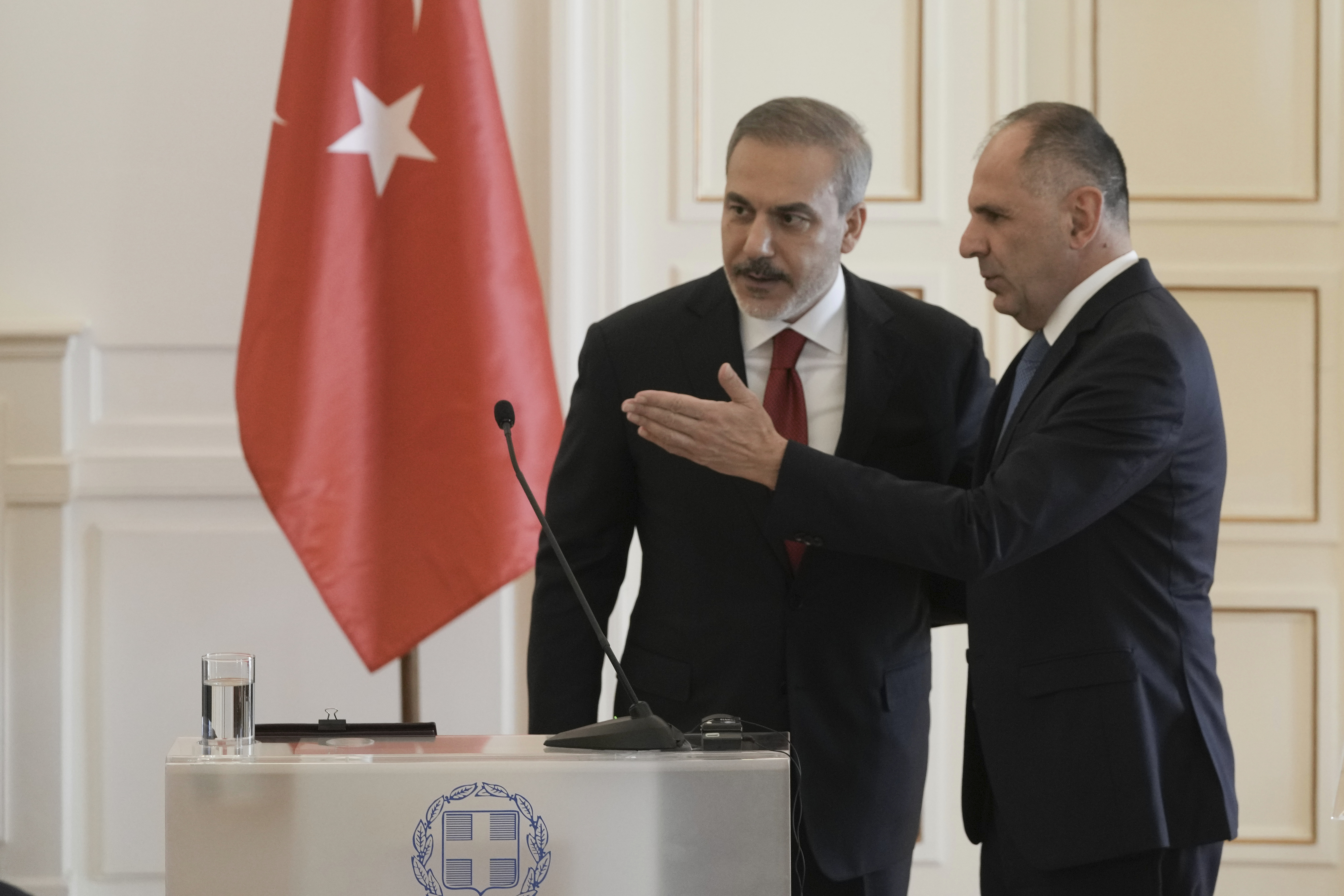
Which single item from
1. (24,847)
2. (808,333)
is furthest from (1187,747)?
(24,847)

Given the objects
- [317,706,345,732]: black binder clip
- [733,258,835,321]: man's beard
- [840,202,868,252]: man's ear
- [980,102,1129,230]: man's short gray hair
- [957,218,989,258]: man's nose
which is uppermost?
[980,102,1129,230]: man's short gray hair

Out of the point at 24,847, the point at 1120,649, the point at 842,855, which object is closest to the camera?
the point at 1120,649

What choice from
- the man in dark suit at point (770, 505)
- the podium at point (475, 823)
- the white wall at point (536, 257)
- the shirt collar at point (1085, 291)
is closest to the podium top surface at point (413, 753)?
the podium at point (475, 823)

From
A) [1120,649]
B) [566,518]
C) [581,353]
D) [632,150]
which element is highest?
[632,150]

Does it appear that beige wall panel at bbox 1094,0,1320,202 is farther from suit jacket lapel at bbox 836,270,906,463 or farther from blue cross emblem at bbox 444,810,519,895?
blue cross emblem at bbox 444,810,519,895

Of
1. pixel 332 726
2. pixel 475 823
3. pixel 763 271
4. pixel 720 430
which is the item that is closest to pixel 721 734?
pixel 475 823

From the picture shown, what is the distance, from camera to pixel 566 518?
1.97 meters

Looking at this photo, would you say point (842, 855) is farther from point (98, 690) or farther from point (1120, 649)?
point (98, 690)

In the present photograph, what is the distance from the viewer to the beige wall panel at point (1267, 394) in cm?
330

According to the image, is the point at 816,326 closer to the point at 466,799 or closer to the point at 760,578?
the point at 760,578

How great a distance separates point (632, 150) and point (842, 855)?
2.04 meters

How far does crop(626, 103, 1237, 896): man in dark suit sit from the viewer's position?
62.2 inches

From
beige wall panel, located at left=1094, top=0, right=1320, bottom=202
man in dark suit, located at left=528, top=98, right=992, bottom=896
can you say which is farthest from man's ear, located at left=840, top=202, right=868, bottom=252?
beige wall panel, located at left=1094, top=0, right=1320, bottom=202

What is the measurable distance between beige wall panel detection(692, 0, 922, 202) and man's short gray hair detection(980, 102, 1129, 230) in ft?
4.85
